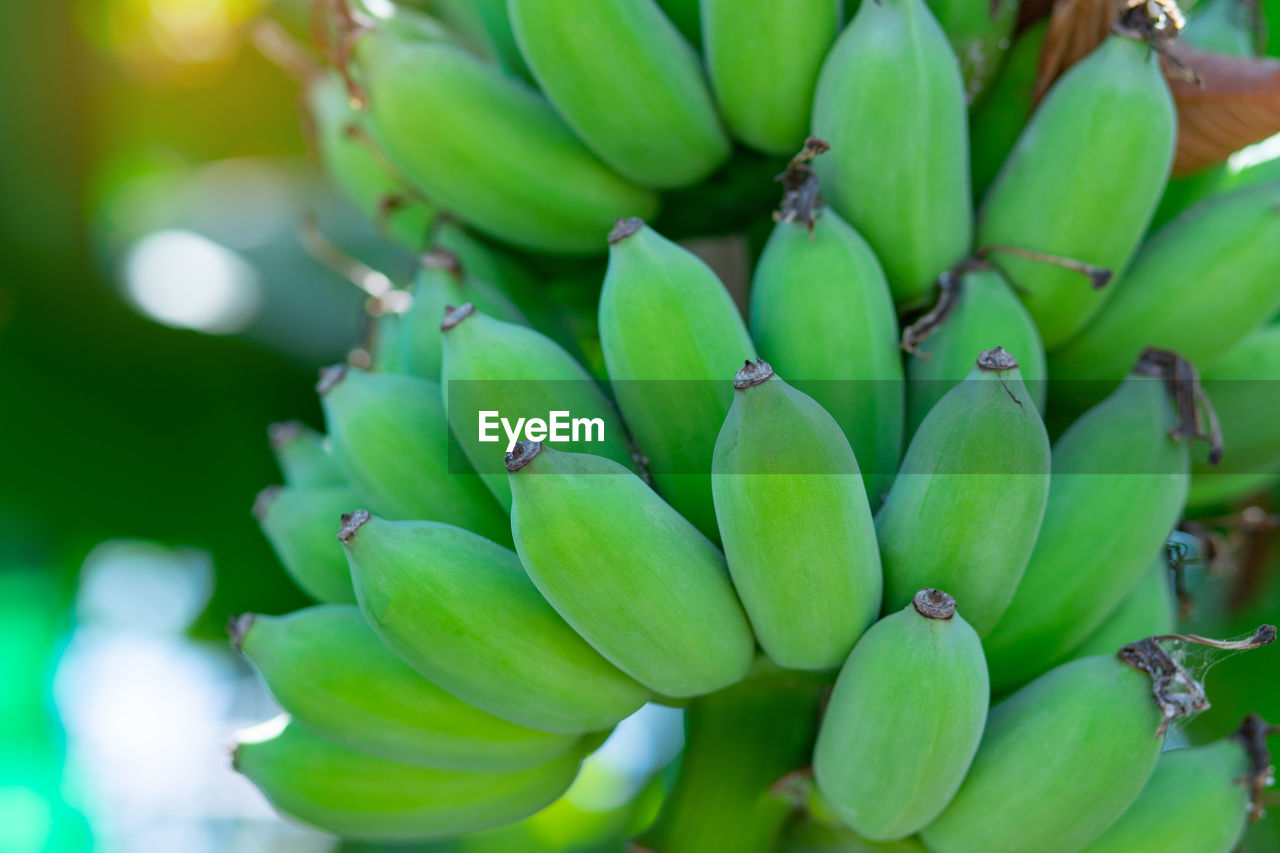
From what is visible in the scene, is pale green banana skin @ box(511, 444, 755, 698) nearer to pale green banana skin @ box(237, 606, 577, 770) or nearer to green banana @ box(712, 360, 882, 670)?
green banana @ box(712, 360, 882, 670)

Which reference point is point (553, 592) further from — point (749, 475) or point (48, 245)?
point (48, 245)

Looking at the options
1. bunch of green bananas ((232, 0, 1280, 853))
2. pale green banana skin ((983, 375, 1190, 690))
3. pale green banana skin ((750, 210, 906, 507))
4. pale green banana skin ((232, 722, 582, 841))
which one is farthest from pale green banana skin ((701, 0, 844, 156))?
pale green banana skin ((232, 722, 582, 841))

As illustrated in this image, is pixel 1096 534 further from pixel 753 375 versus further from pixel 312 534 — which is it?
pixel 312 534

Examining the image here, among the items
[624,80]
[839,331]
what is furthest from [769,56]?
[839,331]

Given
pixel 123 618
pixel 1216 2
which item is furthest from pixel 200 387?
pixel 1216 2

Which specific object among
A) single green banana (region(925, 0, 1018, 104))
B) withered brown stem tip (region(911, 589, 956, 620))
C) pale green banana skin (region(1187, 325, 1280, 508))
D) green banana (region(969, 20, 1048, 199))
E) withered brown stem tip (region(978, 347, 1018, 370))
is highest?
single green banana (region(925, 0, 1018, 104))
